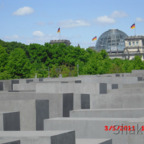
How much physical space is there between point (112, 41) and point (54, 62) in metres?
98.5

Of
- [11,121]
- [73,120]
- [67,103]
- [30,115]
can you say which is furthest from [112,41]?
[73,120]

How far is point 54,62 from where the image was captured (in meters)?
81.7

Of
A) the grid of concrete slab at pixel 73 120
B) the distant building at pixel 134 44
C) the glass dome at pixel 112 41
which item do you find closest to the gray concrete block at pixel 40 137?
the grid of concrete slab at pixel 73 120

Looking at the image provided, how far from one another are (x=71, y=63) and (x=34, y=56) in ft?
25.2

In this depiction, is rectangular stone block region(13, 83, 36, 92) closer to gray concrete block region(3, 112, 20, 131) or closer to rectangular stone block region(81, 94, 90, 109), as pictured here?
rectangular stone block region(81, 94, 90, 109)

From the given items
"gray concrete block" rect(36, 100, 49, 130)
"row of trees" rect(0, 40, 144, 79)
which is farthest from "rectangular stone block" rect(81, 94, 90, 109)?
"row of trees" rect(0, 40, 144, 79)

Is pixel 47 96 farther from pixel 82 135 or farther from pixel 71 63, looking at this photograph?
pixel 71 63

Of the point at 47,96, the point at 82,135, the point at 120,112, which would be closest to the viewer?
the point at 82,135

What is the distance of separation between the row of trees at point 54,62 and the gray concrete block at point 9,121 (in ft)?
128

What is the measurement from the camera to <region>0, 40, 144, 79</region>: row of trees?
55.5m

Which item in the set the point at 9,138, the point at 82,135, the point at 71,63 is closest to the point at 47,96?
the point at 82,135

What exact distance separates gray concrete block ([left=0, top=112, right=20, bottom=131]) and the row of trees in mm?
38890

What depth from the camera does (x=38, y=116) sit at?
12719 millimetres

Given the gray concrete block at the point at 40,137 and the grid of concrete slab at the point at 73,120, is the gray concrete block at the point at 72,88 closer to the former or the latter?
the grid of concrete slab at the point at 73,120
